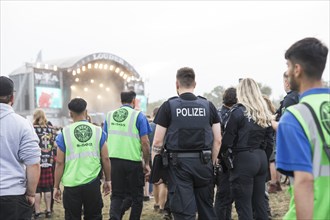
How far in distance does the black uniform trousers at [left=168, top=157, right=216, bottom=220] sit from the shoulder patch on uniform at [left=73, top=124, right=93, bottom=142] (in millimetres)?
1075

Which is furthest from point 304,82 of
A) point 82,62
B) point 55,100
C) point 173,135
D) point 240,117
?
point 82,62

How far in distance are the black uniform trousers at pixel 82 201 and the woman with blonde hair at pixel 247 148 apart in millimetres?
1597

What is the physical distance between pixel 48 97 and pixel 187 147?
1644 centimetres

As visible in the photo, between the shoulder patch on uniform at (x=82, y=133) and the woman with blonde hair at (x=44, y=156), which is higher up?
the shoulder patch on uniform at (x=82, y=133)

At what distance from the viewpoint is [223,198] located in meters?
5.67

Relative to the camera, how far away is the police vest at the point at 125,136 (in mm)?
5820

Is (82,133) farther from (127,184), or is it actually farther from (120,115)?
(127,184)

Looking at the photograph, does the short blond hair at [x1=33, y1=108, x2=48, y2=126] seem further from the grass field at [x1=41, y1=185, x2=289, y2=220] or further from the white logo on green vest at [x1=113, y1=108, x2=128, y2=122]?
the white logo on green vest at [x1=113, y1=108, x2=128, y2=122]

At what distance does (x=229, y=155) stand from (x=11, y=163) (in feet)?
8.35

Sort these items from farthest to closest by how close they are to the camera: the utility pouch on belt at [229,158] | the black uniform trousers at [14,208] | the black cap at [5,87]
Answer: the utility pouch on belt at [229,158]
the black cap at [5,87]
the black uniform trousers at [14,208]

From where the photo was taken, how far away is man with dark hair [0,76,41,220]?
3.41 meters

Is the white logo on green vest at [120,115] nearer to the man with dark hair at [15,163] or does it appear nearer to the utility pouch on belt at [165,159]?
the utility pouch on belt at [165,159]

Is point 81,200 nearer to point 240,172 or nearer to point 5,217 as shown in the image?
point 5,217

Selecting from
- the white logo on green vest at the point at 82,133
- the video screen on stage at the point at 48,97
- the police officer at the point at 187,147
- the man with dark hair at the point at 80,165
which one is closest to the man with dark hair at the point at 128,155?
the man with dark hair at the point at 80,165
